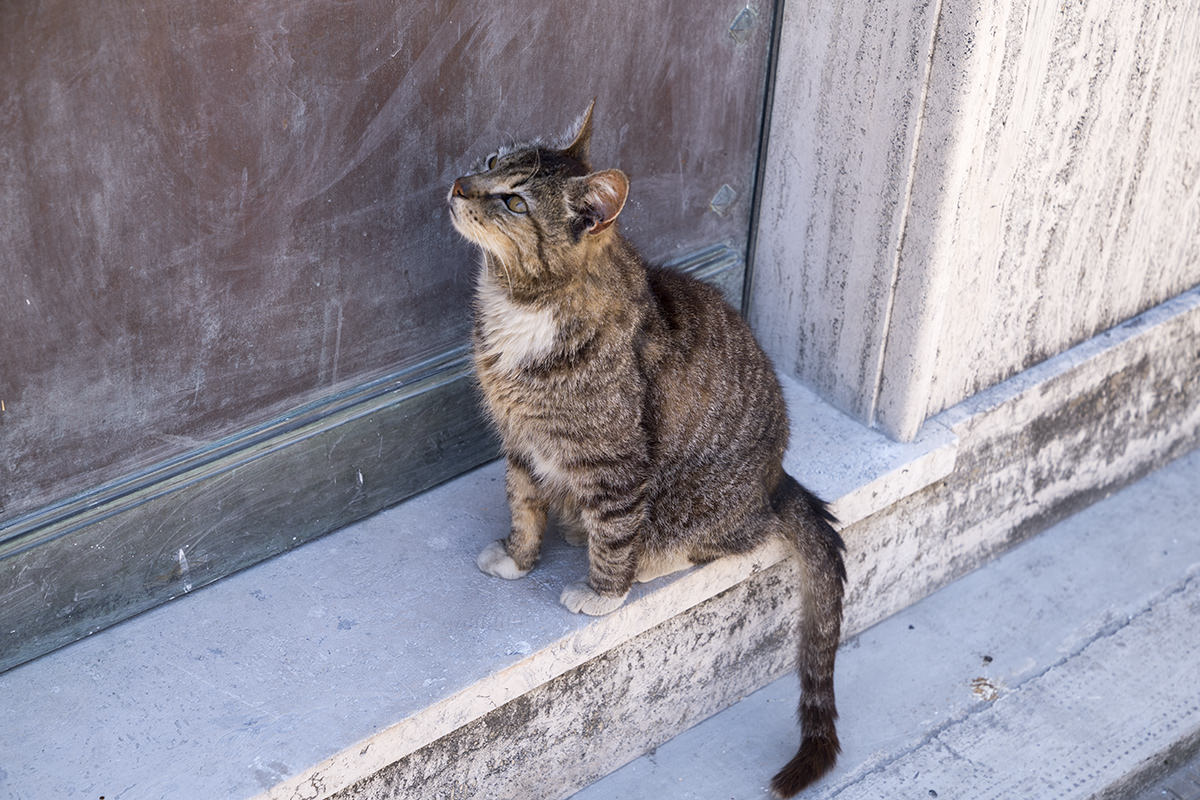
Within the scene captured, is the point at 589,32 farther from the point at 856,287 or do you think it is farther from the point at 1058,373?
the point at 1058,373

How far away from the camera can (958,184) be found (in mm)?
2947

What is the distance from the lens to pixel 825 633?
9.68ft

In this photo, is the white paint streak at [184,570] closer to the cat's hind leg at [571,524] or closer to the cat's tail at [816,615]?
the cat's hind leg at [571,524]

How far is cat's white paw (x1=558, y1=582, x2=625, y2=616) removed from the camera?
9.00 feet

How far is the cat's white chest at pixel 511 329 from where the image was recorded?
260 centimetres

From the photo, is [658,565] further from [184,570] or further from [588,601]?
[184,570]

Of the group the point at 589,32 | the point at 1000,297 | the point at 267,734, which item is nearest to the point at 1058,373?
the point at 1000,297

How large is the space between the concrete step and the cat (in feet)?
0.83

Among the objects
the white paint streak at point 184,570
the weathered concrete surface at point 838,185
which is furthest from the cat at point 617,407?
the white paint streak at point 184,570

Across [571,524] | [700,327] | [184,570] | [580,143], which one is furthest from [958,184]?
[184,570]

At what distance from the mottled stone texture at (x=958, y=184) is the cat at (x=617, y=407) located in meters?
0.47

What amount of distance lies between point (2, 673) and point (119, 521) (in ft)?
1.26

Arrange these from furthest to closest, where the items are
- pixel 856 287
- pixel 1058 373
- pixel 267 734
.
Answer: pixel 1058 373
pixel 856 287
pixel 267 734

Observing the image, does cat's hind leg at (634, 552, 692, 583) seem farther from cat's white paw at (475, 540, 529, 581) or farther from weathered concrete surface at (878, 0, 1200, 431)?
weathered concrete surface at (878, 0, 1200, 431)
